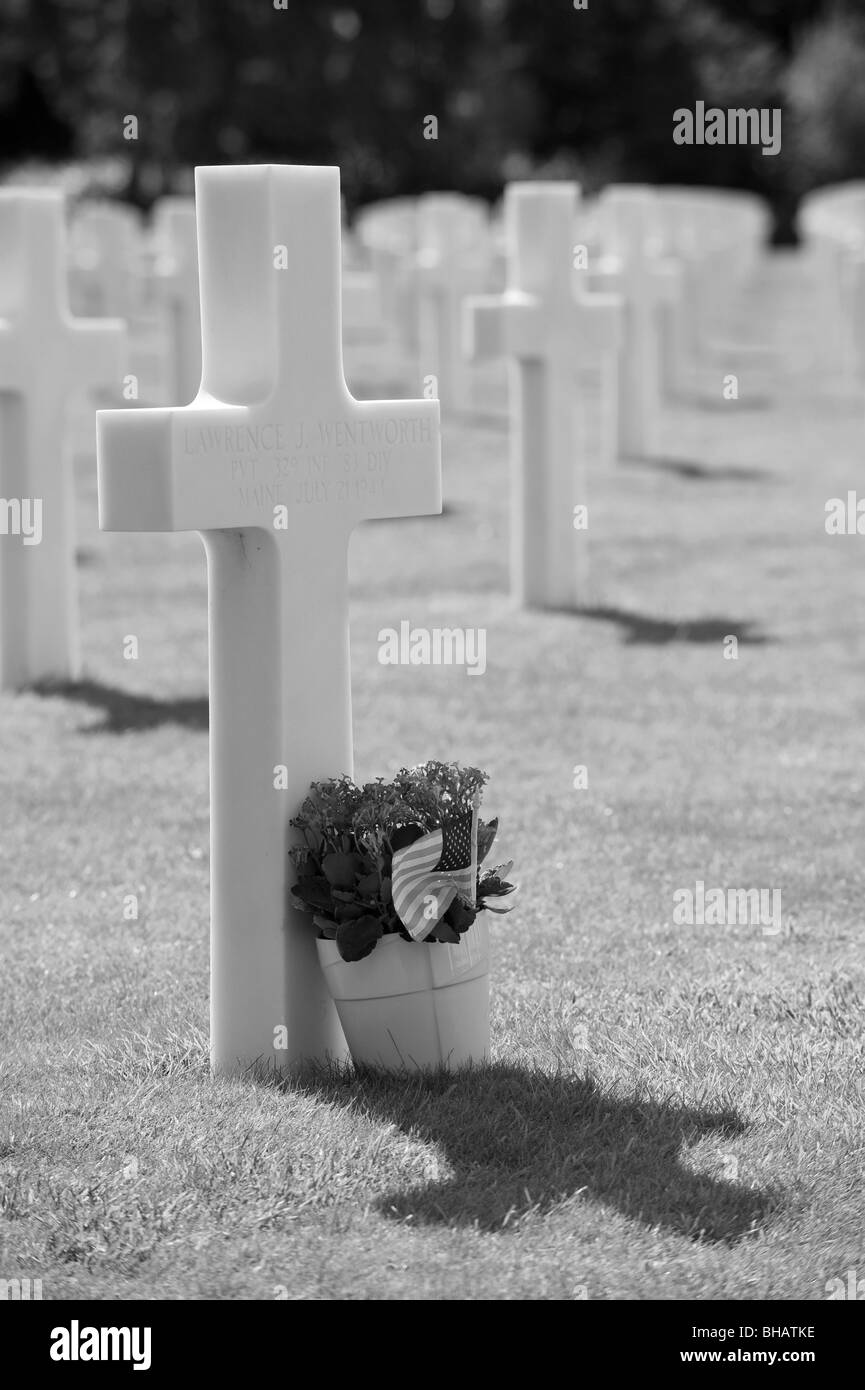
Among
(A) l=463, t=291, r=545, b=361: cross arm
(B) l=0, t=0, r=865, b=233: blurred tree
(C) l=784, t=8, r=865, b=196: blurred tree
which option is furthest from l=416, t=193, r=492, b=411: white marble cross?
(C) l=784, t=8, r=865, b=196: blurred tree

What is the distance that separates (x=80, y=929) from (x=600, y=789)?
2.19 m

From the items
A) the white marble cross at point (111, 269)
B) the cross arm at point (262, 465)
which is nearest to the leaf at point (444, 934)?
the cross arm at point (262, 465)

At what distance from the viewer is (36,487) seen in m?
8.62

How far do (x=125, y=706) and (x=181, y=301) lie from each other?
6.39m

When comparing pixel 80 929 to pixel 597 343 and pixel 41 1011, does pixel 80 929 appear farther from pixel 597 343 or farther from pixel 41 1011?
pixel 597 343

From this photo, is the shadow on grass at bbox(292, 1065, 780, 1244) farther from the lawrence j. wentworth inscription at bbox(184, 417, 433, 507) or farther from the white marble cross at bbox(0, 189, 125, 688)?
the white marble cross at bbox(0, 189, 125, 688)

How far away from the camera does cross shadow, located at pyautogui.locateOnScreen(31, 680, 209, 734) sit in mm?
8289

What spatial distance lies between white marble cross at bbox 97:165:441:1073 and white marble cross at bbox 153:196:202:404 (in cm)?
936

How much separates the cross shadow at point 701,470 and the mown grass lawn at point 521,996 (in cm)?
365

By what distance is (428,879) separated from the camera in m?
4.45

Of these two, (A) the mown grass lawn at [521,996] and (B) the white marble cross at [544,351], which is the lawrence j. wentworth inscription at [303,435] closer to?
(A) the mown grass lawn at [521,996]

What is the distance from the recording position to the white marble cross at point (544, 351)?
393 inches

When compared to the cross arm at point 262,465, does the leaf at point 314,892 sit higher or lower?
lower
